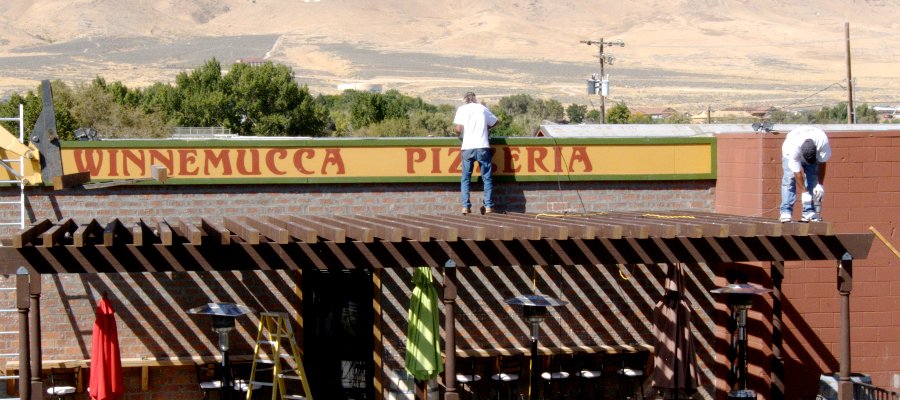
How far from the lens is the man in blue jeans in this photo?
1470cm

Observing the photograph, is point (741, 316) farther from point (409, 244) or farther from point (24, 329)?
point (24, 329)

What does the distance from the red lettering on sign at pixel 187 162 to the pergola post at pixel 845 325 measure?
7714 mm

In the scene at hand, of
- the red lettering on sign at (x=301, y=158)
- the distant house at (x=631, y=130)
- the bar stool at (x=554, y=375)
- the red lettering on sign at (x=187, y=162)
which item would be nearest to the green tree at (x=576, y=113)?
the distant house at (x=631, y=130)

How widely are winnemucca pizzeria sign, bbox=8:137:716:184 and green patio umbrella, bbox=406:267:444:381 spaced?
2.08 m

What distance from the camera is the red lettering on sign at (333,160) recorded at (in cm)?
1503

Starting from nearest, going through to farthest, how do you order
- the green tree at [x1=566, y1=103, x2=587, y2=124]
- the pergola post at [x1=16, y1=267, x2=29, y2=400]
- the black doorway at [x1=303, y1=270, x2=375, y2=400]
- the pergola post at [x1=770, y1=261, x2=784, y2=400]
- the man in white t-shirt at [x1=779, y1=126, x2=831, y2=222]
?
the pergola post at [x1=16, y1=267, x2=29, y2=400], the man in white t-shirt at [x1=779, y1=126, x2=831, y2=222], the pergola post at [x1=770, y1=261, x2=784, y2=400], the black doorway at [x1=303, y1=270, x2=375, y2=400], the green tree at [x1=566, y1=103, x2=587, y2=124]

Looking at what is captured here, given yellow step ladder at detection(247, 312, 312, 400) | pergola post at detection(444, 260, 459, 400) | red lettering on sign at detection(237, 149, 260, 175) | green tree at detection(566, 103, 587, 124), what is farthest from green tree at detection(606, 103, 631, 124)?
pergola post at detection(444, 260, 459, 400)

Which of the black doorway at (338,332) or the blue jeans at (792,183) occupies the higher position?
the blue jeans at (792,183)

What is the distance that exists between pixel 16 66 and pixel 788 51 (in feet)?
271

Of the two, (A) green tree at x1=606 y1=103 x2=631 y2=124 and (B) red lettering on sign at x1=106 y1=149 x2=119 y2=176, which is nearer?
(B) red lettering on sign at x1=106 y1=149 x2=119 y2=176

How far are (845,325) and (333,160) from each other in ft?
21.4

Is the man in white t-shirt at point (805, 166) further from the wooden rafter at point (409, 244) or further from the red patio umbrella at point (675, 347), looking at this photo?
the red patio umbrella at point (675, 347)

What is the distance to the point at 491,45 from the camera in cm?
13888

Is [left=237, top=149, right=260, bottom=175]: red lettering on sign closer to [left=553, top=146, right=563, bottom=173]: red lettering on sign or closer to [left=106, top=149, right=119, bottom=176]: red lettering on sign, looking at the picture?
[left=106, top=149, right=119, bottom=176]: red lettering on sign
